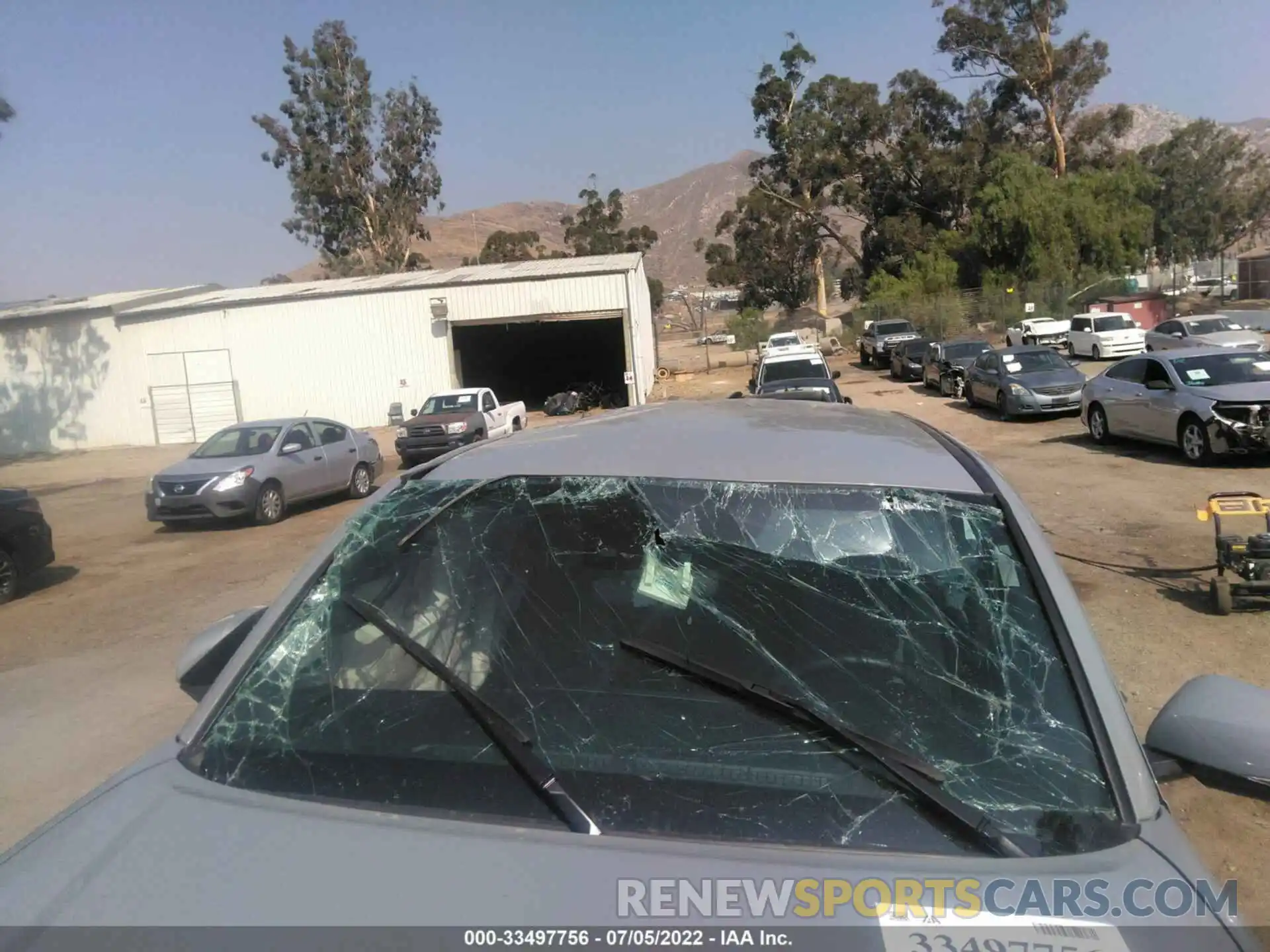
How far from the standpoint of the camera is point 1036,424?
2186 cm

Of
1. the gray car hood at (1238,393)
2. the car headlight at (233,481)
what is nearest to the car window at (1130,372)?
the gray car hood at (1238,393)

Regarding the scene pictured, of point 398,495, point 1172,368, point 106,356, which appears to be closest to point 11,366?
point 106,356

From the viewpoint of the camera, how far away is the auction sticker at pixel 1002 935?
152cm

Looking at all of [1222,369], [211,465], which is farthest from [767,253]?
[211,465]

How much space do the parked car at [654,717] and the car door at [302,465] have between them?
13881 mm

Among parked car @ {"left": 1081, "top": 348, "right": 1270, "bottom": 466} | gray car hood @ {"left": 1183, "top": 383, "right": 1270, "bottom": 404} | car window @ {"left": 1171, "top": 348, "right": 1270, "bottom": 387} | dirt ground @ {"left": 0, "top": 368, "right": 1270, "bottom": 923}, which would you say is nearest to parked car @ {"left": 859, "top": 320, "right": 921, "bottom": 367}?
dirt ground @ {"left": 0, "top": 368, "right": 1270, "bottom": 923}

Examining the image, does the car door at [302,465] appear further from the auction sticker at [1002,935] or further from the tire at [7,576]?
the auction sticker at [1002,935]

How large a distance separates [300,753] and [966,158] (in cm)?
7021

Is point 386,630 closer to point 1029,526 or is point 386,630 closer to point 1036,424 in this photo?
point 1029,526

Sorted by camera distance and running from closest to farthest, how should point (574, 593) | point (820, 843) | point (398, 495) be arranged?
point (820, 843) < point (574, 593) < point (398, 495)

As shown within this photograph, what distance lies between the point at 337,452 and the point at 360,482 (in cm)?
99

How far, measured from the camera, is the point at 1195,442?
47.5ft

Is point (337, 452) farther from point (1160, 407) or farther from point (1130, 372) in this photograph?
point (1130, 372)

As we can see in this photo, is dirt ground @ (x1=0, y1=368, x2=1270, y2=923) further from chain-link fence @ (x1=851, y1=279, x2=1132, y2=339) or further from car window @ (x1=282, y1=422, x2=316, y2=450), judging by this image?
chain-link fence @ (x1=851, y1=279, x2=1132, y2=339)
